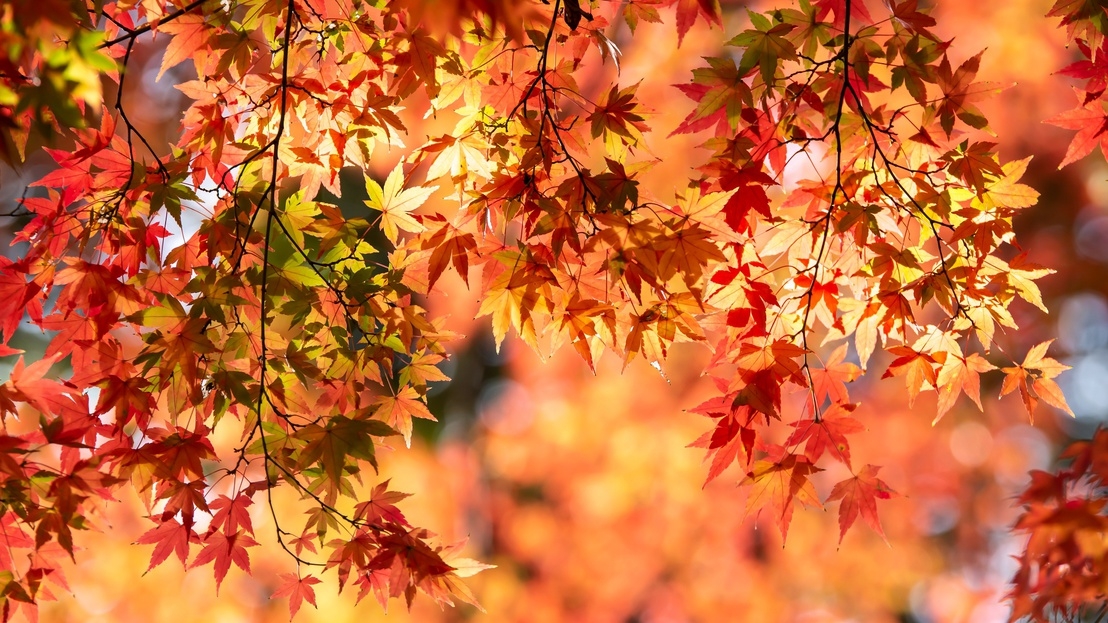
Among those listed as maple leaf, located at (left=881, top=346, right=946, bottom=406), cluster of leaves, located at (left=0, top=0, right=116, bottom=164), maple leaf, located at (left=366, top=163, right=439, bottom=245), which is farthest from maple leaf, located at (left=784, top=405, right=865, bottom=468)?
cluster of leaves, located at (left=0, top=0, right=116, bottom=164)

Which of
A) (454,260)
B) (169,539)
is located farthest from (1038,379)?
(169,539)

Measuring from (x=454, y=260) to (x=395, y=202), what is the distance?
0.68ft

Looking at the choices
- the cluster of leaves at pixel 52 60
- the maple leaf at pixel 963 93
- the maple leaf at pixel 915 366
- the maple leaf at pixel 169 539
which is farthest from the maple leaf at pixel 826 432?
the cluster of leaves at pixel 52 60

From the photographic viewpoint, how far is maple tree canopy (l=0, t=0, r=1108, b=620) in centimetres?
133

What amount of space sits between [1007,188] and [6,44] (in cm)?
161

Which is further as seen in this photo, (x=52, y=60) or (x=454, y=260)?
(x=454, y=260)

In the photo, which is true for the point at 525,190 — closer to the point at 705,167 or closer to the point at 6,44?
the point at 705,167

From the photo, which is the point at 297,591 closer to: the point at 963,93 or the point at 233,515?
the point at 233,515

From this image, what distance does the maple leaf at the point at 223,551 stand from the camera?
1.46 meters

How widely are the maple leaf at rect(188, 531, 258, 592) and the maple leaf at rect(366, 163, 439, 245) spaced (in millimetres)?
624

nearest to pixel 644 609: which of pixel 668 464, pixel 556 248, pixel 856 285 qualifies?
pixel 668 464

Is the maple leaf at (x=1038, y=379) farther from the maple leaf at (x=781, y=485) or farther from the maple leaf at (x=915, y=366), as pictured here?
the maple leaf at (x=781, y=485)

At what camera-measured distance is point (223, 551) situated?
1.49 m

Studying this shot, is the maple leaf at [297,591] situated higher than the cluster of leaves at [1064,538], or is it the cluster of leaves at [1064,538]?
the cluster of leaves at [1064,538]
